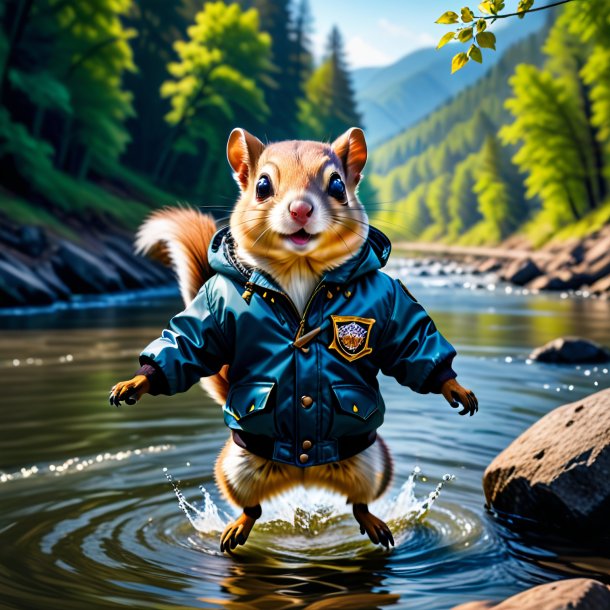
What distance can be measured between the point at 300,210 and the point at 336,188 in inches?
11.7

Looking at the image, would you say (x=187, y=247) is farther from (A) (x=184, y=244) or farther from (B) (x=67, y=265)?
(B) (x=67, y=265)

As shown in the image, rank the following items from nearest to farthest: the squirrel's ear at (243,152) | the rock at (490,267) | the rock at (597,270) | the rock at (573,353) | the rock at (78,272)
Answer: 1. the squirrel's ear at (243,152)
2. the rock at (573,353)
3. the rock at (78,272)
4. the rock at (597,270)
5. the rock at (490,267)

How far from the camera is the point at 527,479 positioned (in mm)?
5109

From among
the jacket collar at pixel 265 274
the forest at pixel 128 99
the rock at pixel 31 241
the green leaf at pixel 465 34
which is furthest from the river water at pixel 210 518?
the forest at pixel 128 99

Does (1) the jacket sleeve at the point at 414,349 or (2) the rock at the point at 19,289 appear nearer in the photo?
(1) the jacket sleeve at the point at 414,349

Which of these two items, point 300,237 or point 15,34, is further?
point 15,34

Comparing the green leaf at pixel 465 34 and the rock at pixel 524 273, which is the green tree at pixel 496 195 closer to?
the rock at pixel 524 273

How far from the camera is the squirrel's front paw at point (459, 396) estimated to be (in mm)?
4059

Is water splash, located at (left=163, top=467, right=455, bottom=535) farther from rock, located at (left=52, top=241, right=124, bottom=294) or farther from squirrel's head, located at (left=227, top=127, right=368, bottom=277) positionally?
rock, located at (left=52, top=241, right=124, bottom=294)

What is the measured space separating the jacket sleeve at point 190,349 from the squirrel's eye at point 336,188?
0.73 m

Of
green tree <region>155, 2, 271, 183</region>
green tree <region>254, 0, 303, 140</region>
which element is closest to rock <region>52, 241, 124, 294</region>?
green tree <region>155, 2, 271, 183</region>

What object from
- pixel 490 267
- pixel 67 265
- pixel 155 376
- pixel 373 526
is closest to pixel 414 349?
pixel 373 526

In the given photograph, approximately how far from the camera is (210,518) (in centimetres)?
493

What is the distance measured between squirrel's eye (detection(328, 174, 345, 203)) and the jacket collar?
27 cm
